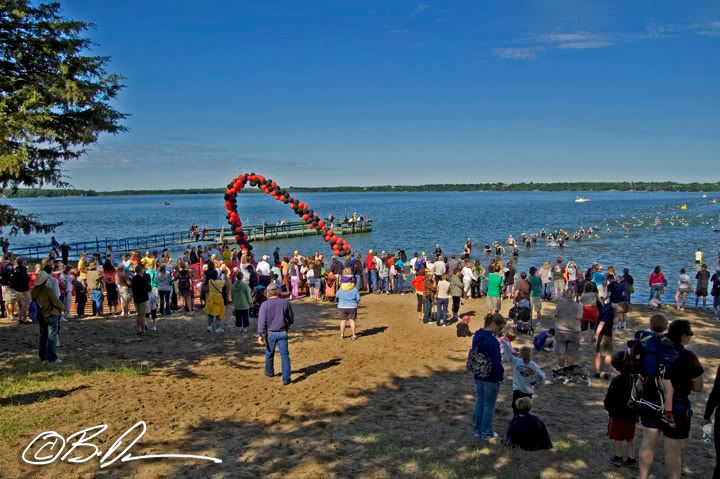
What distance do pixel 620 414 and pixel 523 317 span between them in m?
7.23

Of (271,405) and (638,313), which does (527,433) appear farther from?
(638,313)

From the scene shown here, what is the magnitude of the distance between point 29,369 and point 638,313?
1600 cm

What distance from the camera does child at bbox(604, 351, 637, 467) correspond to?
580 cm

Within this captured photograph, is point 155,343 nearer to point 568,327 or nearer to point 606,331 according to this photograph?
point 568,327

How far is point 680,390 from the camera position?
5.02 meters

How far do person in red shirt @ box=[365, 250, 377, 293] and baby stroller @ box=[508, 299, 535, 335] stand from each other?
6.93 metres

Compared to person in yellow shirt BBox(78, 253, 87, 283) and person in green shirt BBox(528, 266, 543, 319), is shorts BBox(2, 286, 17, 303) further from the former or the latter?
person in green shirt BBox(528, 266, 543, 319)

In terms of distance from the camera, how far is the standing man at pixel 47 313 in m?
9.38

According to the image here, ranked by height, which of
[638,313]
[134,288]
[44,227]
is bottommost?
[638,313]

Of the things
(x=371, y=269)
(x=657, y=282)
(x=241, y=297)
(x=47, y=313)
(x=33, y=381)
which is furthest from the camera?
(x=371, y=269)

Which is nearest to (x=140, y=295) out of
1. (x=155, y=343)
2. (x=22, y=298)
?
(x=155, y=343)

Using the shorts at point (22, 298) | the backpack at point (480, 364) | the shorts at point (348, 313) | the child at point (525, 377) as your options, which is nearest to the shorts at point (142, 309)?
the shorts at point (22, 298)

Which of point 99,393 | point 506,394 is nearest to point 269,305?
point 99,393

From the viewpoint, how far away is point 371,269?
63.6 ft
